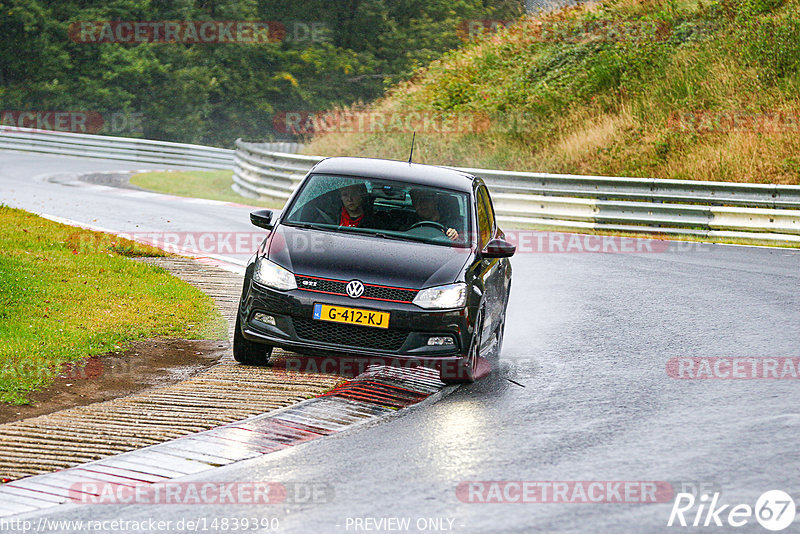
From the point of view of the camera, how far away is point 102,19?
53.0 metres

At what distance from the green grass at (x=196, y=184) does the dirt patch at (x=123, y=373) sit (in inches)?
604

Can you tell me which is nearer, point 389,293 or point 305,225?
point 389,293

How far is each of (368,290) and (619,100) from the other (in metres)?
23.2

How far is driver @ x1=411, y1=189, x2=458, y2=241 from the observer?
984 cm

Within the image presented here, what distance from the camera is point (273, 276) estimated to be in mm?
8781

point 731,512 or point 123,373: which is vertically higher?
point 731,512

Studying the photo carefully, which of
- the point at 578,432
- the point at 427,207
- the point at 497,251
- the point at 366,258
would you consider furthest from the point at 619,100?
the point at 578,432

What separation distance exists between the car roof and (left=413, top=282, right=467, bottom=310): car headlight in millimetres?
1601

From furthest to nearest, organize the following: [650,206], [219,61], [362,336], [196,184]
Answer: [219,61] → [196,184] → [650,206] → [362,336]

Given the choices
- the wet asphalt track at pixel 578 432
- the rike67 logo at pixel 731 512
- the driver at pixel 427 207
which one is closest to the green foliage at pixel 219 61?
the wet asphalt track at pixel 578 432

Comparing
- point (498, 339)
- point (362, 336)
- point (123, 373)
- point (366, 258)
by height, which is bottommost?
point (123, 373)

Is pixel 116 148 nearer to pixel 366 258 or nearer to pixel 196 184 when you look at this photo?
pixel 196 184

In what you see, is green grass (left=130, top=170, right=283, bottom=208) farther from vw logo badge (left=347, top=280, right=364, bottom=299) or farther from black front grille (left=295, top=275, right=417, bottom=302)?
vw logo badge (left=347, top=280, right=364, bottom=299)

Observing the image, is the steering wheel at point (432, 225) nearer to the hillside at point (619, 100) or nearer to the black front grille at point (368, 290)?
the black front grille at point (368, 290)
